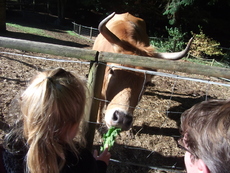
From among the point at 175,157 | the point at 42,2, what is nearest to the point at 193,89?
the point at 175,157

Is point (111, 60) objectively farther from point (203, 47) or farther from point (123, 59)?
point (203, 47)

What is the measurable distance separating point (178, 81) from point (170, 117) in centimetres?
A: 299

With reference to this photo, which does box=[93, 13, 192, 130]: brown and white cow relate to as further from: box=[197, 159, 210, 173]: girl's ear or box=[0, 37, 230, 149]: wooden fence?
box=[197, 159, 210, 173]: girl's ear

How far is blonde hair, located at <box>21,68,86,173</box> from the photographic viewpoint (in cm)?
122

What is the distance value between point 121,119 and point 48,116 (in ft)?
4.64

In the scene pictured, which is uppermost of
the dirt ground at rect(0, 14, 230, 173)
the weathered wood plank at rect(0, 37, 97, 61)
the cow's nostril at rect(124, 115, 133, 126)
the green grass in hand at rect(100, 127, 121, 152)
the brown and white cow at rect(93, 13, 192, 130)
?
the weathered wood plank at rect(0, 37, 97, 61)

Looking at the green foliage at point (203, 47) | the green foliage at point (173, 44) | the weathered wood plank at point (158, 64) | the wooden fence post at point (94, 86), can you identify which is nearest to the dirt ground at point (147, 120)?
the weathered wood plank at point (158, 64)

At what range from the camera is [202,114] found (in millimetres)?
1159

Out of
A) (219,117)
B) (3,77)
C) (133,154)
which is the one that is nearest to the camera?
(219,117)

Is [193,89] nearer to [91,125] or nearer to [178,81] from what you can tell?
[178,81]

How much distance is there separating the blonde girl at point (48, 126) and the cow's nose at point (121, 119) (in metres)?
1.14

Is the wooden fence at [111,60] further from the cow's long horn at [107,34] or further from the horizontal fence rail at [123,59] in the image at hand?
the cow's long horn at [107,34]

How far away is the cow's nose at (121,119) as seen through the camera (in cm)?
251

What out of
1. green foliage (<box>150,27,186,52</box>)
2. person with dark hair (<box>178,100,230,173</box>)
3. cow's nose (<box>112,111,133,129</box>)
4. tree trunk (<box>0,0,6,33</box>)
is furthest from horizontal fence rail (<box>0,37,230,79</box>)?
green foliage (<box>150,27,186,52</box>)
